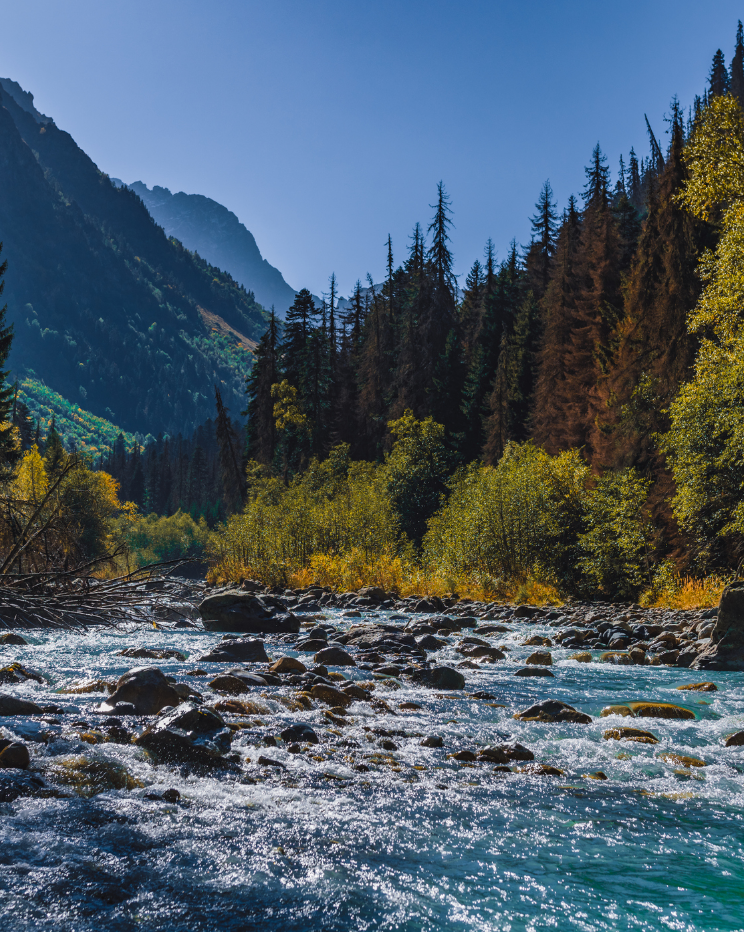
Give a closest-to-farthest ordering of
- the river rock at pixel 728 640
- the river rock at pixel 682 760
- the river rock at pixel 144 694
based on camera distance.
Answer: the river rock at pixel 682 760
the river rock at pixel 144 694
the river rock at pixel 728 640

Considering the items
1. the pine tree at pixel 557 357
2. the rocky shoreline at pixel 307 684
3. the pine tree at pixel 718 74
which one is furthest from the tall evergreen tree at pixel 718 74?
the rocky shoreline at pixel 307 684

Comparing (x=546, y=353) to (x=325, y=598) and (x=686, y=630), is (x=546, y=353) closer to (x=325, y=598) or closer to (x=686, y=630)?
(x=325, y=598)

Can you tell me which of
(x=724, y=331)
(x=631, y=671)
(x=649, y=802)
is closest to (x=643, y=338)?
(x=724, y=331)

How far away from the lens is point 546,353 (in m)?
33.8

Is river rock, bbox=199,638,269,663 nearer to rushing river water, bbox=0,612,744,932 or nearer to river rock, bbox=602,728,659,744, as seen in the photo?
rushing river water, bbox=0,612,744,932

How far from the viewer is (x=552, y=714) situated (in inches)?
277

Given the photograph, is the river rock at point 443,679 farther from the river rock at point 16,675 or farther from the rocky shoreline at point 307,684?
the river rock at point 16,675

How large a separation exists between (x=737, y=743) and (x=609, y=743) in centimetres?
116

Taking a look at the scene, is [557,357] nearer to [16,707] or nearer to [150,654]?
[150,654]

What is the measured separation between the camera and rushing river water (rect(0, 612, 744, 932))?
3184 mm

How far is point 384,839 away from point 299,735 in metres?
2.15

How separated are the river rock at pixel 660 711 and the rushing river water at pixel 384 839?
26.0 inches

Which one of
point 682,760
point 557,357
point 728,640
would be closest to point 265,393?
point 557,357

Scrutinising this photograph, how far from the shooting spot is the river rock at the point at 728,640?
9.81 meters
